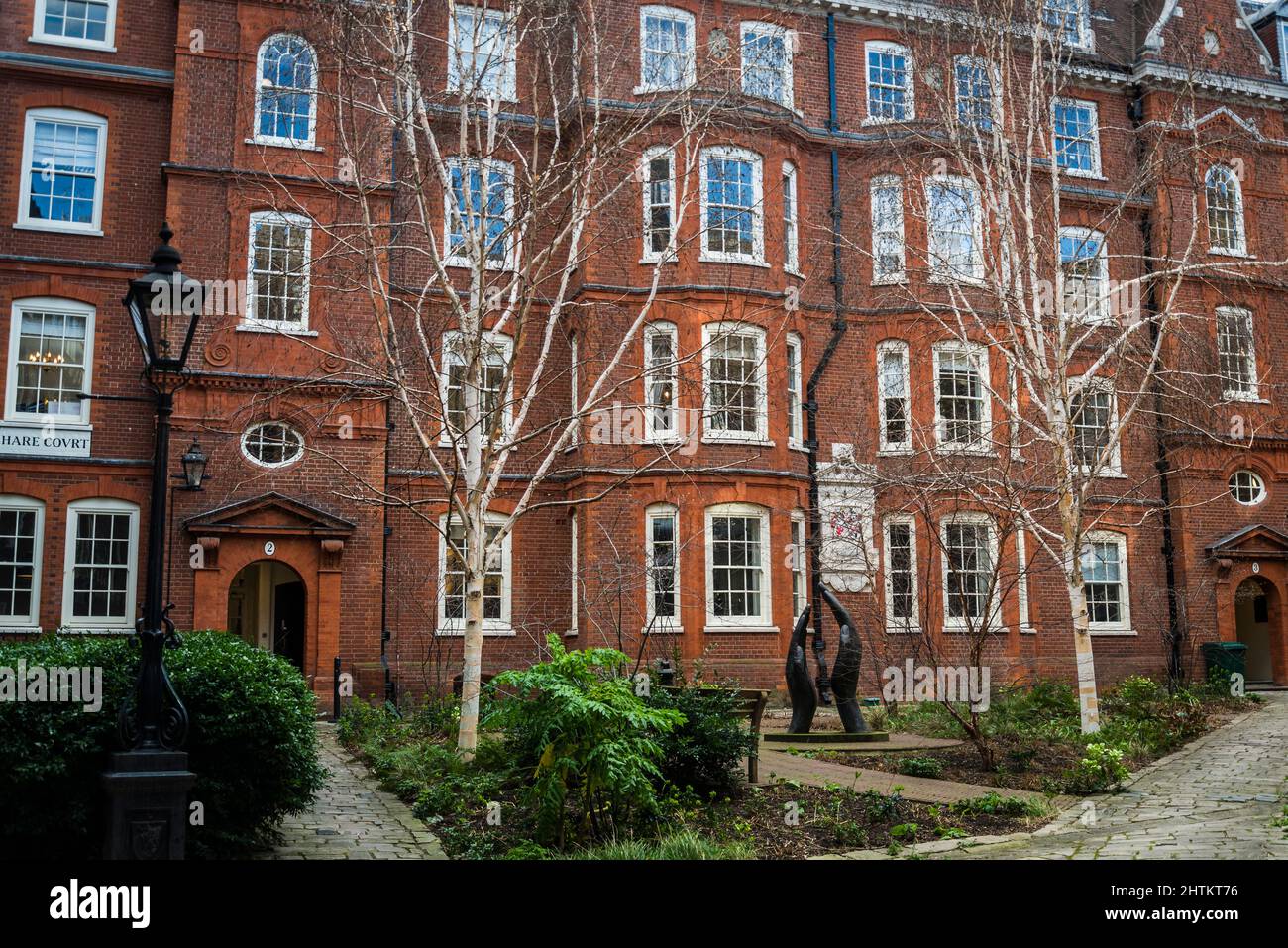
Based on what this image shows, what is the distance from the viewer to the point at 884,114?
23938 millimetres

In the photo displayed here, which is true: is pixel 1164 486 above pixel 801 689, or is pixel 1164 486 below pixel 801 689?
above

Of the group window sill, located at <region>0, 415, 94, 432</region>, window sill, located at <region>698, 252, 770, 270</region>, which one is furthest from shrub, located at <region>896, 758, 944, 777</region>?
→ window sill, located at <region>0, 415, 94, 432</region>

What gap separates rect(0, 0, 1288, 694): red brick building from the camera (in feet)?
64.5

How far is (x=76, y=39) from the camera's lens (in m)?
21.3

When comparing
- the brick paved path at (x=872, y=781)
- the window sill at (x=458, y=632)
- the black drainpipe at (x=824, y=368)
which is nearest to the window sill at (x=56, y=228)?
the window sill at (x=458, y=632)

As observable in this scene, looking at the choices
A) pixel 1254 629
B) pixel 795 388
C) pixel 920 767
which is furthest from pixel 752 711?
pixel 1254 629

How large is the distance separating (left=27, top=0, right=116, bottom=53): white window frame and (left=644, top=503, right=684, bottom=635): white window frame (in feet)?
43.8

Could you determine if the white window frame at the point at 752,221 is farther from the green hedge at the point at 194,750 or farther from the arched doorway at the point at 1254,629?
the arched doorway at the point at 1254,629

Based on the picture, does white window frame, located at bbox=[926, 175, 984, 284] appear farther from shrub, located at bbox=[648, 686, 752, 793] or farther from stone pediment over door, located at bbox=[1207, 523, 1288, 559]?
stone pediment over door, located at bbox=[1207, 523, 1288, 559]

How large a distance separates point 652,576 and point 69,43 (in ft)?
47.9

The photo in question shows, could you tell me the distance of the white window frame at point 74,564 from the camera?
1959 cm

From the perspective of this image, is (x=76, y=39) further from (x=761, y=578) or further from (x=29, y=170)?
(x=761, y=578)

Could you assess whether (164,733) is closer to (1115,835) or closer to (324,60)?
(1115,835)

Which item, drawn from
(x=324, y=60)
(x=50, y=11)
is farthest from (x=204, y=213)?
(x=324, y=60)
